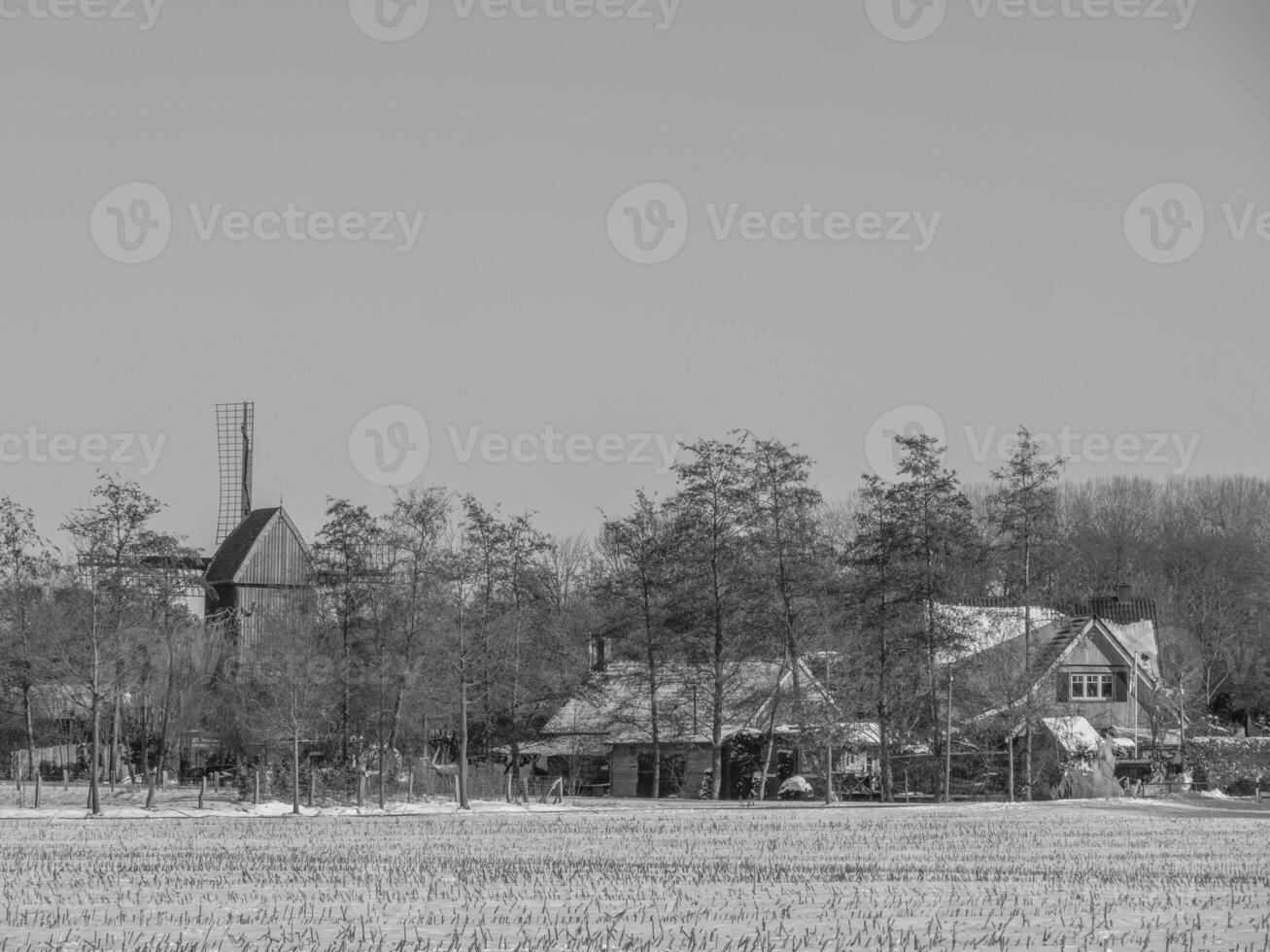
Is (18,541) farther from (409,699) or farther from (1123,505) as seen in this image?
(1123,505)

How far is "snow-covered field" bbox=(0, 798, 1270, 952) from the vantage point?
19266 millimetres

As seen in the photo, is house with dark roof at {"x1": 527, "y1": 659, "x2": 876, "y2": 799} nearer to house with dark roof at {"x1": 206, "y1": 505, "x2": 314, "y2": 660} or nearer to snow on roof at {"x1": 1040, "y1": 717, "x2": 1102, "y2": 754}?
snow on roof at {"x1": 1040, "y1": 717, "x2": 1102, "y2": 754}

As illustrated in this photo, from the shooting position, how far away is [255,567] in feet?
327

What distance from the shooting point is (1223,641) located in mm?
103625

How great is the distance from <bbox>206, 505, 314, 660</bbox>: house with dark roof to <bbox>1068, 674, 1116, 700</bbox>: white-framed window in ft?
128

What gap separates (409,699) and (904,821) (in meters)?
21.7

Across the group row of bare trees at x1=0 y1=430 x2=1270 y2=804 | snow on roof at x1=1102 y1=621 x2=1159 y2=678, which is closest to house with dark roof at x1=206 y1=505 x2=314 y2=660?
row of bare trees at x1=0 y1=430 x2=1270 y2=804

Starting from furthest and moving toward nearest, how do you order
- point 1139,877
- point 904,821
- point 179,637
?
point 179,637
point 904,821
point 1139,877

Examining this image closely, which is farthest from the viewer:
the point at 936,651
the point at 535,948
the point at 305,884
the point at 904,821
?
the point at 936,651

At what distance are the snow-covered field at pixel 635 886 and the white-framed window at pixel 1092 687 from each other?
3851 centimetres

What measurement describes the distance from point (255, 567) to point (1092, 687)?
44523 millimetres

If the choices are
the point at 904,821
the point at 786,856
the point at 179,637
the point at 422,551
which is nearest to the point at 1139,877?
the point at 786,856

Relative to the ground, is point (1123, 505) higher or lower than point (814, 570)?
higher

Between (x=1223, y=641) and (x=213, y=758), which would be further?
(x=1223, y=641)
